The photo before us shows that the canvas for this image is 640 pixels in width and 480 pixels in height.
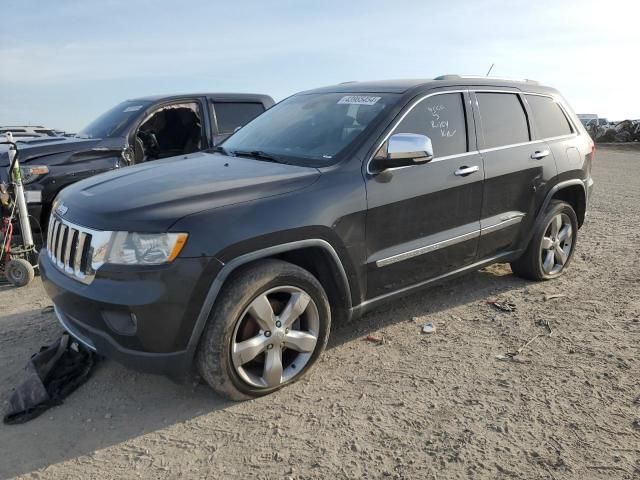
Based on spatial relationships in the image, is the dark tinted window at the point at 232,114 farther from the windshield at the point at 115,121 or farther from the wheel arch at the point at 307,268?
the wheel arch at the point at 307,268

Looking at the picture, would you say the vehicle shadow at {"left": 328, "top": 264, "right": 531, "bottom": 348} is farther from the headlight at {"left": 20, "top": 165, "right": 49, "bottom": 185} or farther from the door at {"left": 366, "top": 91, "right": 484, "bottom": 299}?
the headlight at {"left": 20, "top": 165, "right": 49, "bottom": 185}

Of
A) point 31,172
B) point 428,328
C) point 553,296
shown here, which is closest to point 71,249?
point 428,328

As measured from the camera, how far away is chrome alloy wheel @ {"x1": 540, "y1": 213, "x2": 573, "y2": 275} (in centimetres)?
501

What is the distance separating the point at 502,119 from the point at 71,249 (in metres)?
3.43

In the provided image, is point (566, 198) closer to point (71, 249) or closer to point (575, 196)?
point (575, 196)

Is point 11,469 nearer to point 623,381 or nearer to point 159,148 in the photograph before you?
point 623,381

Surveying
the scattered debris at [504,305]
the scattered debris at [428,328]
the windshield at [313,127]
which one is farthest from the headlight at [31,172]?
the scattered debris at [504,305]

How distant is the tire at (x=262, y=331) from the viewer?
114 inches

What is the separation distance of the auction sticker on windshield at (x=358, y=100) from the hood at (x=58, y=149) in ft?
10.5

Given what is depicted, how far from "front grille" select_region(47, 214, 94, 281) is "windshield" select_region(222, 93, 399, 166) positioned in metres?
1.39

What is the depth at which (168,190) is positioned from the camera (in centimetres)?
303

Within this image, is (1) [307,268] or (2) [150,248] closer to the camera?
(2) [150,248]

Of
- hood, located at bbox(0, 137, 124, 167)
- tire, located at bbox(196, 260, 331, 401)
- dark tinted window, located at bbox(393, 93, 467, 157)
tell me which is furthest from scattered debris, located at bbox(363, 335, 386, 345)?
hood, located at bbox(0, 137, 124, 167)

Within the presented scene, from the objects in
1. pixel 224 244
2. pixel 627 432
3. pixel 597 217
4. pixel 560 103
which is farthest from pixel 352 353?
pixel 597 217
